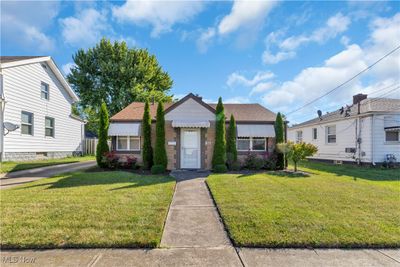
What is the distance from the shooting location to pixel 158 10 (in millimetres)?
10320

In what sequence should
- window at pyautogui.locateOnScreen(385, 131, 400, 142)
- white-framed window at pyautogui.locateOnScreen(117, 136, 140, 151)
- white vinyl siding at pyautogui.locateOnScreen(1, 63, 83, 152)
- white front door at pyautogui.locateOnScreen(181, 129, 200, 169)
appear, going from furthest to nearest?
window at pyautogui.locateOnScreen(385, 131, 400, 142) → white-framed window at pyautogui.locateOnScreen(117, 136, 140, 151) → white vinyl siding at pyautogui.locateOnScreen(1, 63, 83, 152) → white front door at pyautogui.locateOnScreen(181, 129, 200, 169)

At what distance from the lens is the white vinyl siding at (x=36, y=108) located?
14555 millimetres

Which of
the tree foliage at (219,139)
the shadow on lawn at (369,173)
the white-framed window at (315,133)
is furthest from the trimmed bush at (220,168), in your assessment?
the white-framed window at (315,133)

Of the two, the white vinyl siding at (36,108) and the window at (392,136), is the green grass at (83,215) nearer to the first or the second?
the white vinyl siding at (36,108)

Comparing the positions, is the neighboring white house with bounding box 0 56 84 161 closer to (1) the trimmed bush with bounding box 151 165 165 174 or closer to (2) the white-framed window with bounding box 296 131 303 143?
(1) the trimmed bush with bounding box 151 165 165 174

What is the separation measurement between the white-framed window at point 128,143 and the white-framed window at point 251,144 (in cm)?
666

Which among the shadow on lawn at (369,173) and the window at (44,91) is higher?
the window at (44,91)

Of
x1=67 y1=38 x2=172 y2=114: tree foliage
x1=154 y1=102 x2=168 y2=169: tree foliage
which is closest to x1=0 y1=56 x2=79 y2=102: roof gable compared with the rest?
x1=154 y1=102 x2=168 y2=169: tree foliage

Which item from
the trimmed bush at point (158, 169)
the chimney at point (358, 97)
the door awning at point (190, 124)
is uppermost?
the chimney at point (358, 97)

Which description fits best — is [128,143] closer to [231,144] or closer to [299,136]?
[231,144]

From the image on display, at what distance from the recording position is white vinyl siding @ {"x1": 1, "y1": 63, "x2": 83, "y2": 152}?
14.6 m

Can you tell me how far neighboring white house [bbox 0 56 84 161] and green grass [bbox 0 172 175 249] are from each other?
8401mm

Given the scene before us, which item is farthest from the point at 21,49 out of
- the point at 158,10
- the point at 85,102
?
the point at 158,10

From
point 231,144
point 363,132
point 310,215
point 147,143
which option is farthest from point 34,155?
point 363,132
